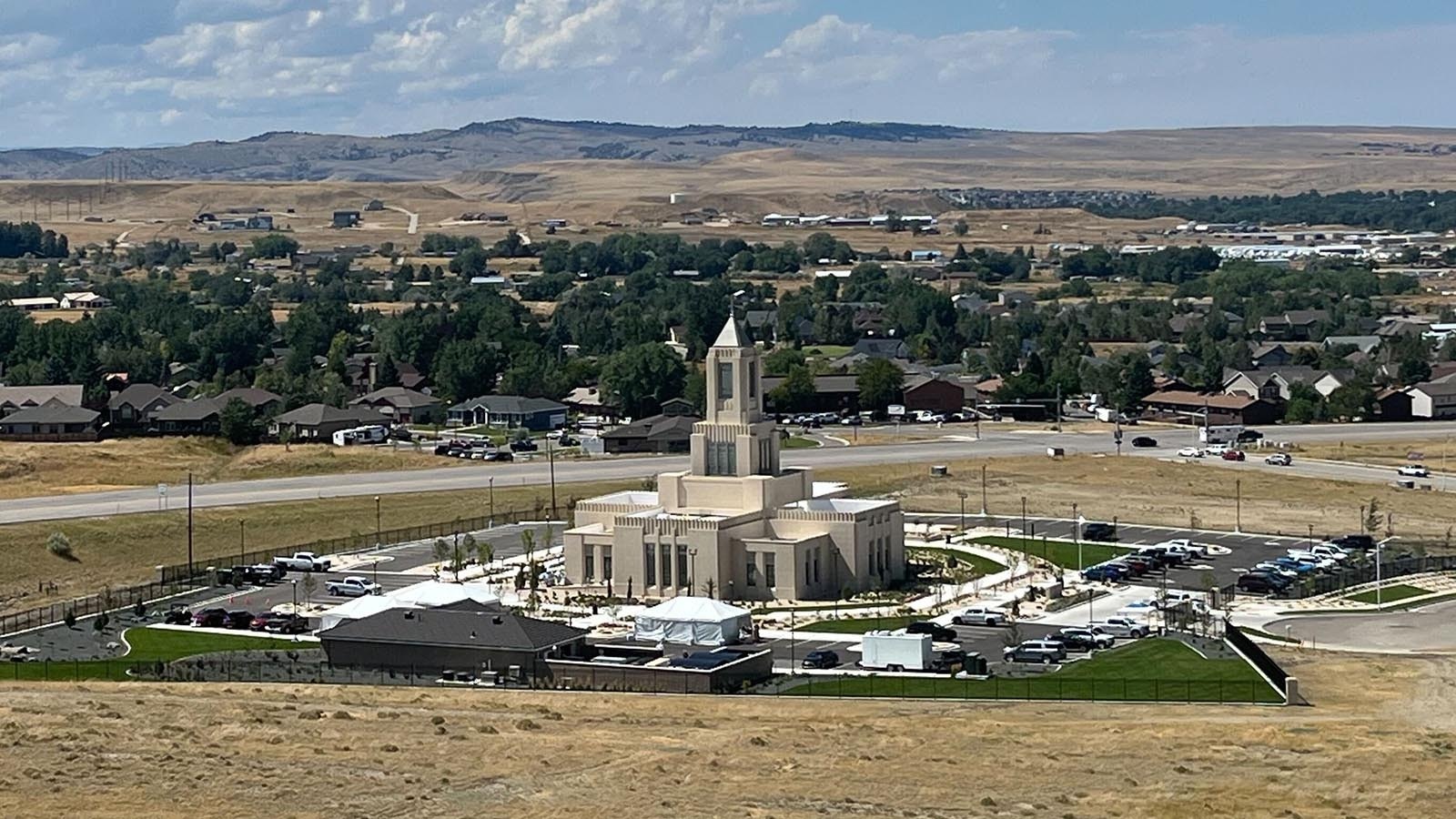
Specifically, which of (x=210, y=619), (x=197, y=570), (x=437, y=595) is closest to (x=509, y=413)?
(x=197, y=570)

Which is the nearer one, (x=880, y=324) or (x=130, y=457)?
(x=130, y=457)

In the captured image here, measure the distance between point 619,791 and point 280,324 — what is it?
443 ft

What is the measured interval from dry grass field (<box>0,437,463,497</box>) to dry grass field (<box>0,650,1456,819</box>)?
47801 millimetres

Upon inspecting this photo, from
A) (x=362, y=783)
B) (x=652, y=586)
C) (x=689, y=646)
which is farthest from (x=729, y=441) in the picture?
(x=362, y=783)

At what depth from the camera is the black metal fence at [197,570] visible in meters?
78.9

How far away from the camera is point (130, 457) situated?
11588 centimetres

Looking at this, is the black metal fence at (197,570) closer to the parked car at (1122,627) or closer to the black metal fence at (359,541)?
the black metal fence at (359,541)

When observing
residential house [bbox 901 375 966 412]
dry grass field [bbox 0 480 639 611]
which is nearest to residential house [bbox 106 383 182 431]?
dry grass field [bbox 0 480 639 611]

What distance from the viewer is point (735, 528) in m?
80.9

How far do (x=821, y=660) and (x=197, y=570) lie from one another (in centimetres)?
2670

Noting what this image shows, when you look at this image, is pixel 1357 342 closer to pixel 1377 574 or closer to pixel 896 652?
pixel 1377 574

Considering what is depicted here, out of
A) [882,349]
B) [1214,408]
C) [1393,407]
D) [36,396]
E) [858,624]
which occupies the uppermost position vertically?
[36,396]

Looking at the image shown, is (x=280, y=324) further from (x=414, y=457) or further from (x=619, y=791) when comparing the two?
(x=619, y=791)

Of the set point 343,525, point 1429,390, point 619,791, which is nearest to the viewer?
point 619,791
